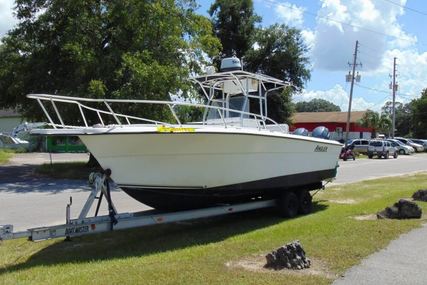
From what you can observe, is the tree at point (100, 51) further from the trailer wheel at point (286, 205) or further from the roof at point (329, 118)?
the roof at point (329, 118)

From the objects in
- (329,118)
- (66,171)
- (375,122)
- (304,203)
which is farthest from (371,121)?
(304,203)

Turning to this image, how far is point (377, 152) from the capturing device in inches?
1718

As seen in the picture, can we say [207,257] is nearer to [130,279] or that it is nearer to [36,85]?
[130,279]

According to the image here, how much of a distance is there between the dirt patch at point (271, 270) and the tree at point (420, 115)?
78.3m

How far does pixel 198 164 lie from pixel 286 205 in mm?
2975

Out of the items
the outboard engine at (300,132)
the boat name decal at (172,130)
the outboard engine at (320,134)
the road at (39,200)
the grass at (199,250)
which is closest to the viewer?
the grass at (199,250)

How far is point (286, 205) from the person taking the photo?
10.6 metres

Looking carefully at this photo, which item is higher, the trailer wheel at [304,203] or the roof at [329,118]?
the roof at [329,118]

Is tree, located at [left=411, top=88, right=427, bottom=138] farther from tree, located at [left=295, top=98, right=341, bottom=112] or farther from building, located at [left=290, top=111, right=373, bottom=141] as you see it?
tree, located at [left=295, top=98, right=341, bottom=112]

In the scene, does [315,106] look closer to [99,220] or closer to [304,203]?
[304,203]

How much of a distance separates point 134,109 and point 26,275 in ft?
46.7

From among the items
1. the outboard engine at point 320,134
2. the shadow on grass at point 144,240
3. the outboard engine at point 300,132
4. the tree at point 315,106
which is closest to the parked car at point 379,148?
the outboard engine at point 320,134

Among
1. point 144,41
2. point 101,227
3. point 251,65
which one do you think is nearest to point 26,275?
point 101,227

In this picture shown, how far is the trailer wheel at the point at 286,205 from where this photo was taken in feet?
34.8
